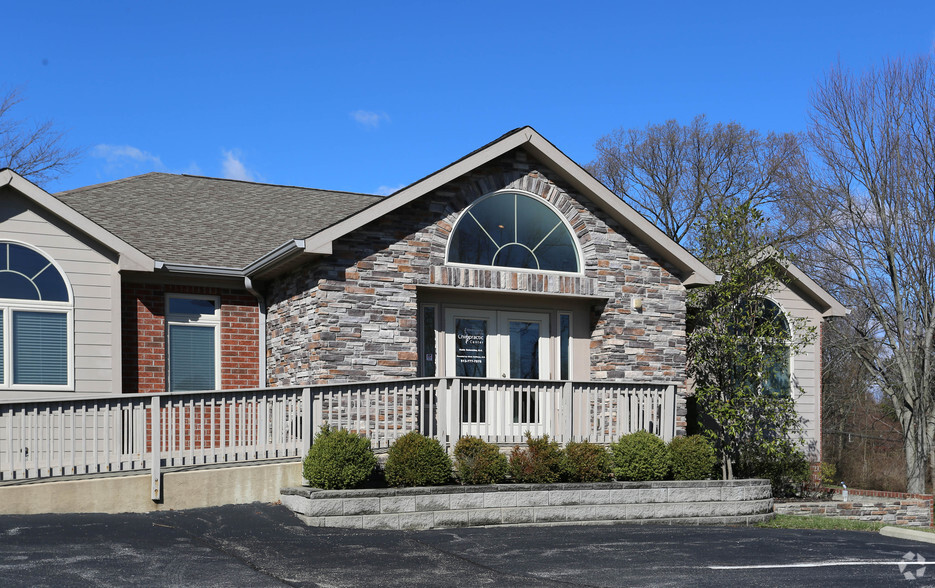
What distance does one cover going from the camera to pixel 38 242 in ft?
43.0

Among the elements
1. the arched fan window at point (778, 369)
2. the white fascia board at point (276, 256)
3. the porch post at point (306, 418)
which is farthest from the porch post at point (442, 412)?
the arched fan window at point (778, 369)

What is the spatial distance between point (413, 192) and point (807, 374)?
983 centimetres

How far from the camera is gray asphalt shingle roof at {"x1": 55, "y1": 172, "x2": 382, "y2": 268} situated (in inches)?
595

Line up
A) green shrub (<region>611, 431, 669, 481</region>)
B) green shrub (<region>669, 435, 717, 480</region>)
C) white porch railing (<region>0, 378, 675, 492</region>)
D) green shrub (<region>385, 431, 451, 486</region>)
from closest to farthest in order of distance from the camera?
white porch railing (<region>0, 378, 675, 492</region>), green shrub (<region>385, 431, 451, 486</region>), green shrub (<region>611, 431, 669, 481</region>), green shrub (<region>669, 435, 717, 480</region>)

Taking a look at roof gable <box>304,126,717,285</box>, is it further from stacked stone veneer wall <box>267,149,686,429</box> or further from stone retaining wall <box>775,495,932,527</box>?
stone retaining wall <box>775,495,932,527</box>

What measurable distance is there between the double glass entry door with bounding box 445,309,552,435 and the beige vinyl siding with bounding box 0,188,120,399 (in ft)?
16.7

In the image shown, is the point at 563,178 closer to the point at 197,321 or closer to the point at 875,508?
the point at 197,321

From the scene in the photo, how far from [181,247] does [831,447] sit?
2476 centimetres

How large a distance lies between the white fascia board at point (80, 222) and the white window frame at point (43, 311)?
638 millimetres

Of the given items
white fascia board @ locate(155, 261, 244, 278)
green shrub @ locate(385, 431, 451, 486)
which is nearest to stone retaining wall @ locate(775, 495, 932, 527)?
green shrub @ locate(385, 431, 451, 486)

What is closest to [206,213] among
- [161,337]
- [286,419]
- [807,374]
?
[161,337]

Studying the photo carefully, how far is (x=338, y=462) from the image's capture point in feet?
37.2

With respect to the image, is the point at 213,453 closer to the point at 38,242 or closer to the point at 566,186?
the point at 38,242

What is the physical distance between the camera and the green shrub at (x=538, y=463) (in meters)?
12.4
